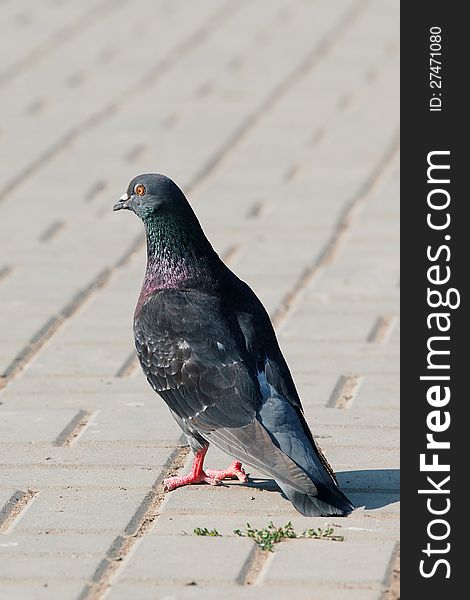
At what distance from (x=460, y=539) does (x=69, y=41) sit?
10576 mm

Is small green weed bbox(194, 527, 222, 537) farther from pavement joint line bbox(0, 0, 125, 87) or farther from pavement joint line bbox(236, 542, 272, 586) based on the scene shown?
pavement joint line bbox(0, 0, 125, 87)

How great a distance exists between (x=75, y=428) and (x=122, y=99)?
6575 millimetres

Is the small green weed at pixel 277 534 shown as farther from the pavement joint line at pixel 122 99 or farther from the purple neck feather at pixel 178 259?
the pavement joint line at pixel 122 99

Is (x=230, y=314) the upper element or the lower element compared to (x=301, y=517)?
upper

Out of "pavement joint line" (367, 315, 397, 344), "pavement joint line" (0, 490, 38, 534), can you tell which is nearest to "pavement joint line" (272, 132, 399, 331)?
"pavement joint line" (367, 315, 397, 344)

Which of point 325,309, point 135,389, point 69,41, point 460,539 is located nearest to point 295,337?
point 325,309

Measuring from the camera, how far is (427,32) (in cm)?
552

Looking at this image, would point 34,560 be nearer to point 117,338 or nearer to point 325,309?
point 117,338

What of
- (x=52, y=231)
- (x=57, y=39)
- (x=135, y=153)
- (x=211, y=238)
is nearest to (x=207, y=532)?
(x=211, y=238)

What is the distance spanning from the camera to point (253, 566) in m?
4.32

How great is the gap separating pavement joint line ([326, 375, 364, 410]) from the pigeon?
824mm

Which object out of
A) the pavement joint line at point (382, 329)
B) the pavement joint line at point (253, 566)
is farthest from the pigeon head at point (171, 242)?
the pavement joint line at point (382, 329)

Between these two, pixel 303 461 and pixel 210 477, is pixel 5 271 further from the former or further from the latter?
pixel 303 461

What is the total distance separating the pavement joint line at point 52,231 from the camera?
332 inches
